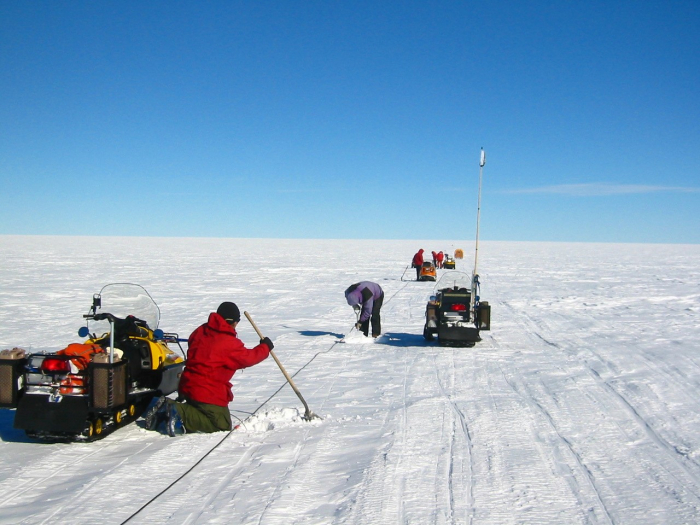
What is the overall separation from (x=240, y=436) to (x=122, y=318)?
189 centimetres

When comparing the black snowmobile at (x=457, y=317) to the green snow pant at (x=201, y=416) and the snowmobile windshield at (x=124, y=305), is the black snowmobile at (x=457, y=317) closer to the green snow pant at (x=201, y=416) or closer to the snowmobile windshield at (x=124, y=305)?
the snowmobile windshield at (x=124, y=305)

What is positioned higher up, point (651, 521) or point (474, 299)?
point (474, 299)

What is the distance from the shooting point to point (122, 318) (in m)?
5.95

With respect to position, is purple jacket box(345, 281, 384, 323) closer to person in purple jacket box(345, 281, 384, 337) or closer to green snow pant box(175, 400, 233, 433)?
person in purple jacket box(345, 281, 384, 337)

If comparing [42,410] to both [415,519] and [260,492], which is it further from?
[415,519]

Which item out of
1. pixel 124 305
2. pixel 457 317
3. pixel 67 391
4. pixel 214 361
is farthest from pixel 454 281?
pixel 67 391

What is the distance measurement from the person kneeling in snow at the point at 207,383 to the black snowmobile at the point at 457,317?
4761mm

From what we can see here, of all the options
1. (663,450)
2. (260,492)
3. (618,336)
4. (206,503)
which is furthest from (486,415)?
(618,336)

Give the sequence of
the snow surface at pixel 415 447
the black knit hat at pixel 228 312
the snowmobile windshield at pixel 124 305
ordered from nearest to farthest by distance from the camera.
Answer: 1. the snow surface at pixel 415 447
2. the black knit hat at pixel 228 312
3. the snowmobile windshield at pixel 124 305

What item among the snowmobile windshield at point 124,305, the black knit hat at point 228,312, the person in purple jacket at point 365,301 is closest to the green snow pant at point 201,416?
the black knit hat at point 228,312

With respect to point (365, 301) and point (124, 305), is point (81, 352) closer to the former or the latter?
point (124, 305)

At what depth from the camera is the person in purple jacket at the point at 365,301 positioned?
401 inches

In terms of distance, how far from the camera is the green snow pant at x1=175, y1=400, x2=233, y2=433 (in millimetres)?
5031

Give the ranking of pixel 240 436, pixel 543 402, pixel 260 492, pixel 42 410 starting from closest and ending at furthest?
pixel 260 492 < pixel 42 410 < pixel 240 436 < pixel 543 402
